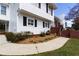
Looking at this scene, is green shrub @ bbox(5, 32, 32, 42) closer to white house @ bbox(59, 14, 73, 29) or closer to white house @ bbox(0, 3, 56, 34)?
white house @ bbox(0, 3, 56, 34)

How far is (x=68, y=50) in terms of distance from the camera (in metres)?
9.52

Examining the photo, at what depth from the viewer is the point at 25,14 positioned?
35.4ft

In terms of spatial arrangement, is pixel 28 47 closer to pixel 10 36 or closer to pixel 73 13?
pixel 10 36

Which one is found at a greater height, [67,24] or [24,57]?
[67,24]

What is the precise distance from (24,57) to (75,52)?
2.31m

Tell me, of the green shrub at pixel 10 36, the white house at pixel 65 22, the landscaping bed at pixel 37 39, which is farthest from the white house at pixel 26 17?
the white house at pixel 65 22

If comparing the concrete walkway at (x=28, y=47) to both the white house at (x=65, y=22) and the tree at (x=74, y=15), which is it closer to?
the white house at (x=65, y=22)

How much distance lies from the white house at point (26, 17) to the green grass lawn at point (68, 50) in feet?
4.35

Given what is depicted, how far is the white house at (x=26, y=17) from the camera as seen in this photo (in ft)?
33.1

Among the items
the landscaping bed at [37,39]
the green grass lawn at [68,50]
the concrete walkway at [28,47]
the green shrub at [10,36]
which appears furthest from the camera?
the landscaping bed at [37,39]

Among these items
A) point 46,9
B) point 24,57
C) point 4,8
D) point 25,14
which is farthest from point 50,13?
point 24,57

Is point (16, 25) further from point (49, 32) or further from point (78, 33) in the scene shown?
point (78, 33)

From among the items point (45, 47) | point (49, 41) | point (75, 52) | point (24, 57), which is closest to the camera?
point (24, 57)

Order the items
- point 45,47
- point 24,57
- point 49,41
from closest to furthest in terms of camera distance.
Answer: point 24,57 → point 45,47 → point 49,41
